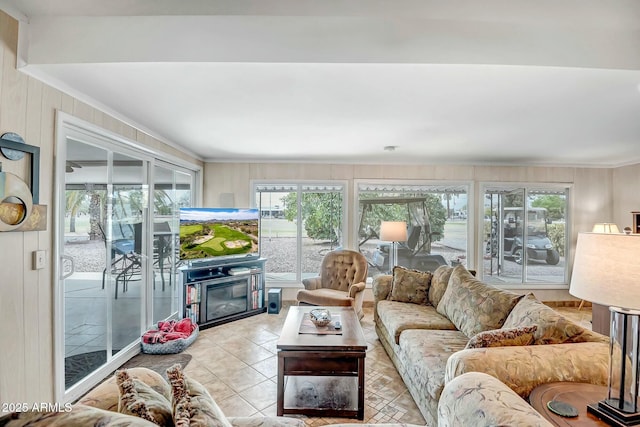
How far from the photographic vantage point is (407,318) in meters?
2.97

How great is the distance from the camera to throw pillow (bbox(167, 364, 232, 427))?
36.7 inches

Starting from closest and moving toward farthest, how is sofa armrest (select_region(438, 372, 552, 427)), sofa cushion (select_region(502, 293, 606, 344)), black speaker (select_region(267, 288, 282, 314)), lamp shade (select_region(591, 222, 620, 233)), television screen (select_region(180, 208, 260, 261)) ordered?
sofa armrest (select_region(438, 372, 552, 427)) < sofa cushion (select_region(502, 293, 606, 344)) < television screen (select_region(180, 208, 260, 261)) < black speaker (select_region(267, 288, 282, 314)) < lamp shade (select_region(591, 222, 620, 233))

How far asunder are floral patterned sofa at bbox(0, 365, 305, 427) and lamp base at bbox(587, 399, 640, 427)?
1.55 metres

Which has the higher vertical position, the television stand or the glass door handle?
the glass door handle

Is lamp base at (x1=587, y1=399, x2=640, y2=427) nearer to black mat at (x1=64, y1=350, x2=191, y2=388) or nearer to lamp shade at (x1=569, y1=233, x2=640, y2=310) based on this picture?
lamp shade at (x1=569, y1=233, x2=640, y2=310)

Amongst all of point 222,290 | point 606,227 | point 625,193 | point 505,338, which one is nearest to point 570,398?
point 505,338

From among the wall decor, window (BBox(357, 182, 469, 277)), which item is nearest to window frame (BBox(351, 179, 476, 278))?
window (BBox(357, 182, 469, 277))

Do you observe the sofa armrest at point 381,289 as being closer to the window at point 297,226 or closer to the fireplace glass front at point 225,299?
the window at point 297,226

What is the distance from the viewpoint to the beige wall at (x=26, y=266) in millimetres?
1742

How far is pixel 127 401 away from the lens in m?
0.96

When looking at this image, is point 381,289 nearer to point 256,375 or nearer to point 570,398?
point 256,375

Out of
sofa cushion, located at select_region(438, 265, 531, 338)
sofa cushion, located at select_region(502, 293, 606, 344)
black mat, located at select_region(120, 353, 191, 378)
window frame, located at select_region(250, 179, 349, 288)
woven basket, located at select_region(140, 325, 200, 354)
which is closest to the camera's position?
sofa cushion, located at select_region(502, 293, 606, 344)

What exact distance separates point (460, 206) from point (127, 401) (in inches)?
210

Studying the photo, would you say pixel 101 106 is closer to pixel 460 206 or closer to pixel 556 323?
pixel 556 323
